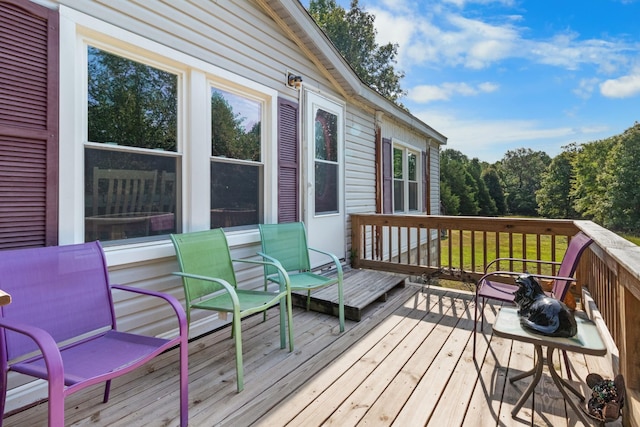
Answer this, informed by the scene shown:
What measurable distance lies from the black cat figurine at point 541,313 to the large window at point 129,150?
8.21 feet

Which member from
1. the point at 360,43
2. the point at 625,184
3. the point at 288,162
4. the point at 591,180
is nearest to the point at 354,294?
the point at 288,162

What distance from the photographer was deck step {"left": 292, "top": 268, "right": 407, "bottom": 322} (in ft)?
10.6

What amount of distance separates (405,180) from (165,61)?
563 cm

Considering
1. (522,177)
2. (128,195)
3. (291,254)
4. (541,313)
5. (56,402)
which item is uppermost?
(522,177)

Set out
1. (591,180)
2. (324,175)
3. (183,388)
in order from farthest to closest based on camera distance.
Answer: (591,180) < (324,175) < (183,388)

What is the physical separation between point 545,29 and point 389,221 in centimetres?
1045

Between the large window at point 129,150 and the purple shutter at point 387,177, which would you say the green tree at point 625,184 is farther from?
the large window at point 129,150

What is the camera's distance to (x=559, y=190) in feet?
79.9

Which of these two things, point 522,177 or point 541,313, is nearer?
point 541,313

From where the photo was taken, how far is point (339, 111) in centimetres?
480

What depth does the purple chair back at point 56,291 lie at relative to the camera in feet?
5.01

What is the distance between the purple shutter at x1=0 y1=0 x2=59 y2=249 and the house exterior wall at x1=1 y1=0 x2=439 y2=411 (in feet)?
0.18

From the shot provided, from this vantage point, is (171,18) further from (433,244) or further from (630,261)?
(433,244)

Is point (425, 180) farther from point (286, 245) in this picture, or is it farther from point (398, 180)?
point (286, 245)
